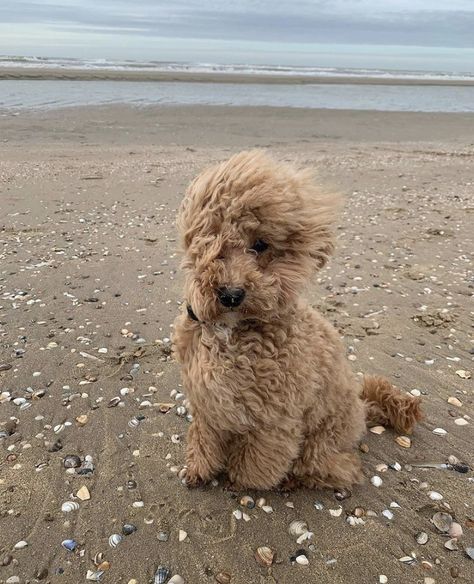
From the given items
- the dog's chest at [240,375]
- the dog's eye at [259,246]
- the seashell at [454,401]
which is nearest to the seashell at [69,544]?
the dog's chest at [240,375]

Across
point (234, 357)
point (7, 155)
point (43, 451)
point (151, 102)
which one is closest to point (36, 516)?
point (43, 451)

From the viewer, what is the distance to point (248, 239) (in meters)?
2.54

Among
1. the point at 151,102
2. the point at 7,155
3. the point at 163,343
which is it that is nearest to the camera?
the point at 163,343

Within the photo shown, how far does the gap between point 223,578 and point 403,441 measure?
5.62ft

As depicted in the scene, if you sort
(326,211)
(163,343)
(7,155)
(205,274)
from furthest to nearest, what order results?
(7,155), (163,343), (326,211), (205,274)

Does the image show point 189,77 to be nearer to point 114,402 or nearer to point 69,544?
point 114,402

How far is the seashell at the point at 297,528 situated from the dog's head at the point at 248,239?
145cm

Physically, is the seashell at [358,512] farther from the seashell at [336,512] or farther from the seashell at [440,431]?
the seashell at [440,431]

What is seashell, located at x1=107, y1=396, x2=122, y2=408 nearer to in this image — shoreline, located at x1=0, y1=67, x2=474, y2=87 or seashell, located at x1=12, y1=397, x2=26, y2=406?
seashell, located at x1=12, y1=397, x2=26, y2=406

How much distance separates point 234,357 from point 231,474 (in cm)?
98

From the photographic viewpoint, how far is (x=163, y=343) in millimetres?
5023

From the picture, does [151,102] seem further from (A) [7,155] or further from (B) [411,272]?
(B) [411,272]

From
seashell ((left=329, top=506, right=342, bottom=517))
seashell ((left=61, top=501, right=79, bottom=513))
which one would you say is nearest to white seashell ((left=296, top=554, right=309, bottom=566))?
seashell ((left=329, top=506, right=342, bottom=517))

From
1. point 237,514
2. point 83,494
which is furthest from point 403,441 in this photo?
point 83,494
